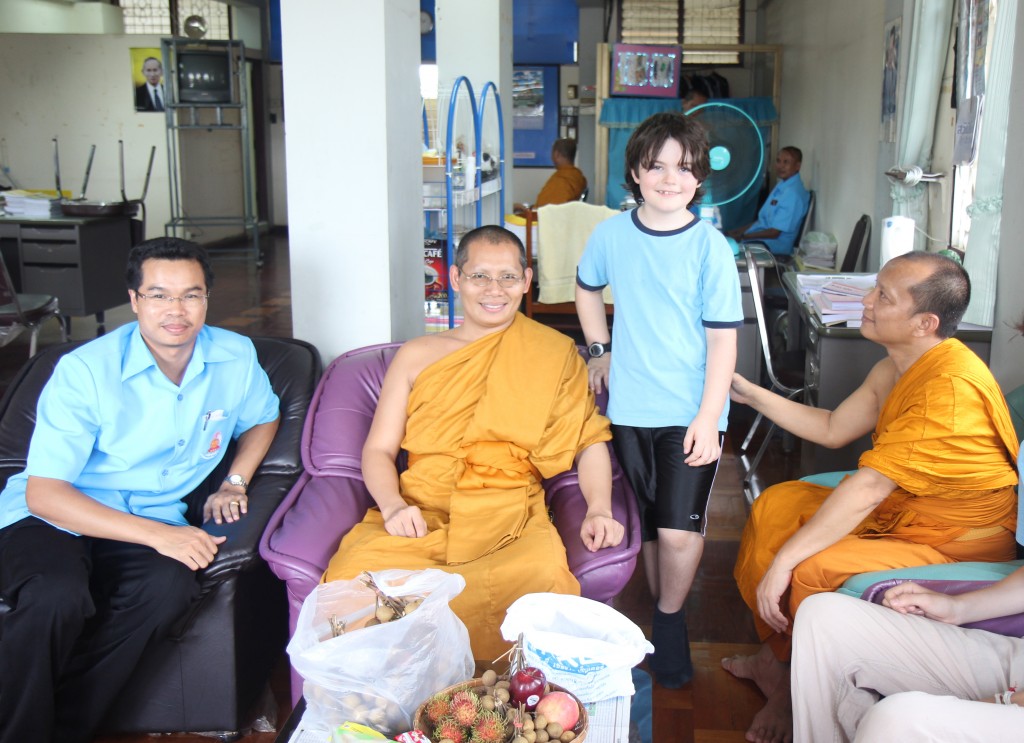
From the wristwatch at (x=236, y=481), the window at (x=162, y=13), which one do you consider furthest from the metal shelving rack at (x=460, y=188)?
the window at (x=162, y=13)

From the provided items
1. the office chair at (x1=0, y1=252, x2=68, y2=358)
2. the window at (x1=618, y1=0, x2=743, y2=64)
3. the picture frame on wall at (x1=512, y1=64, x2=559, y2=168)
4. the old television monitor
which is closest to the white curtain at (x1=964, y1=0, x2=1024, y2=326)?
the office chair at (x1=0, y1=252, x2=68, y2=358)

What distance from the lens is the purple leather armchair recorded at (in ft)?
6.24

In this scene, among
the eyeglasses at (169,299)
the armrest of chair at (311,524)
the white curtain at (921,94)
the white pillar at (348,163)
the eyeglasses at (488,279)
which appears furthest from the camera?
the white curtain at (921,94)

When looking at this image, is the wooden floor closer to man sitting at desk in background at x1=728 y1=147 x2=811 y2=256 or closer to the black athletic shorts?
the black athletic shorts

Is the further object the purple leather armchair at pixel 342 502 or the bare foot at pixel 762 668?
the bare foot at pixel 762 668

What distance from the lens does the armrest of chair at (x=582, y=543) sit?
1.90m

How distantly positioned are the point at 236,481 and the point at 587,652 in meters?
1.03

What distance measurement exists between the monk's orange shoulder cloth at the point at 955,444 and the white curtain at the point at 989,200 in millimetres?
1038

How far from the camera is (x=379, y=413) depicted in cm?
218

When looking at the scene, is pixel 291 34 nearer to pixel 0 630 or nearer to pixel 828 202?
pixel 0 630

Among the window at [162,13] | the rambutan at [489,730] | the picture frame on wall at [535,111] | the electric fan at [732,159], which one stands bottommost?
the rambutan at [489,730]

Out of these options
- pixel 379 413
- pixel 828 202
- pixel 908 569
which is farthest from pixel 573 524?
pixel 828 202

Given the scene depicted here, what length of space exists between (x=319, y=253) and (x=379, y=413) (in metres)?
0.70

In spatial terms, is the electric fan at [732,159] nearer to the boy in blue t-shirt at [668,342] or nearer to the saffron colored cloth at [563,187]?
the saffron colored cloth at [563,187]
